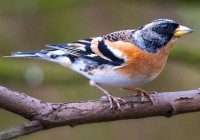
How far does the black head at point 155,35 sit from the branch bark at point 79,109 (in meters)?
0.35

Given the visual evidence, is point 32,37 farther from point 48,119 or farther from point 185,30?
point 48,119

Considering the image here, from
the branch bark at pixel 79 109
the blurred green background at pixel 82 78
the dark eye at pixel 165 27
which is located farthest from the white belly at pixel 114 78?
the blurred green background at pixel 82 78

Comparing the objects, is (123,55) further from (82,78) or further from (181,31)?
(82,78)

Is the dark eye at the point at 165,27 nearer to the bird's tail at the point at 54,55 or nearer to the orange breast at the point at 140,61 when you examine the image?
the orange breast at the point at 140,61

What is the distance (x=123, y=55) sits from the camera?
2.58m

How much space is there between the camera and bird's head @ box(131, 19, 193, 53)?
260 cm

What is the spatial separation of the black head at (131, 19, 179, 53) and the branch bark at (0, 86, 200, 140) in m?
0.35

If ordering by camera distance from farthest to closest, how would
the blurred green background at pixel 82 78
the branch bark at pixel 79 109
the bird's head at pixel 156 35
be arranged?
the blurred green background at pixel 82 78, the bird's head at pixel 156 35, the branch bark at pixel 79 109

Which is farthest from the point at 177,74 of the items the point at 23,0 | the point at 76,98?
the point at 23,0

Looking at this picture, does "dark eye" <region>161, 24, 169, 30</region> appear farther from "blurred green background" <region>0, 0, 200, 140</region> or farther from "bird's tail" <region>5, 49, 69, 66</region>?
"blurred green background" <region>0, 0, 200, 140</region>

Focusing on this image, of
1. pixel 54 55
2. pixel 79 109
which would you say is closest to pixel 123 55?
pixel 54 55

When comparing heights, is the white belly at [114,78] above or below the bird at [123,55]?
below

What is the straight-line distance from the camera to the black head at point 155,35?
2.61 m

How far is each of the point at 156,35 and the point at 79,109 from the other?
74cm
